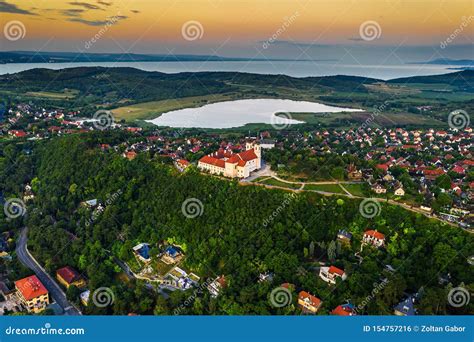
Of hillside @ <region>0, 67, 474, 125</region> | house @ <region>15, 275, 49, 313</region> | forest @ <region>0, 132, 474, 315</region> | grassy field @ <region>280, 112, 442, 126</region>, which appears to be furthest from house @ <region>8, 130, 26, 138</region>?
grassy field @ <region>280, 112, 442, 126</region>

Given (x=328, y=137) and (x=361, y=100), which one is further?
(x=361, y=100)

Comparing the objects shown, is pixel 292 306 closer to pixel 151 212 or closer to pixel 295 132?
pixel 151 212

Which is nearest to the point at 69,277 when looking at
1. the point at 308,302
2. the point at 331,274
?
the point at 308,302

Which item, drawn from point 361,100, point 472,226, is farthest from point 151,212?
point 361,100

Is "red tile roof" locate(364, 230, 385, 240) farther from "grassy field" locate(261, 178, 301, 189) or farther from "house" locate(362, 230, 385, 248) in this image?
"grassy field" locate(261, 178, 301, 189)

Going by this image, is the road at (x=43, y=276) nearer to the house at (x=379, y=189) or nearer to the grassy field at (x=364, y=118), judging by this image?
the house at (x=379, y=189)

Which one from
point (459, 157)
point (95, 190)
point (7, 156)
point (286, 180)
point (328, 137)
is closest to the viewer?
point (286, 180)
